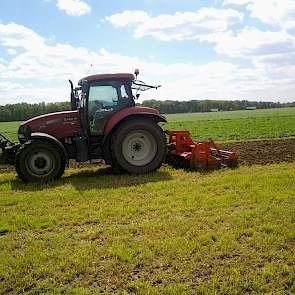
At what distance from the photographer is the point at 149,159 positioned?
10672mm

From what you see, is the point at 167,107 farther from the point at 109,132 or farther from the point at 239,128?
the point at 109,132

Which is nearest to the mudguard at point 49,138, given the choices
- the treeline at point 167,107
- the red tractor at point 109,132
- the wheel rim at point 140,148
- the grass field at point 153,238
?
the red tractor at point 109,132

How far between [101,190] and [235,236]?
3732mm

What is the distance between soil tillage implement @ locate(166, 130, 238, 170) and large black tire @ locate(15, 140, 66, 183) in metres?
3.20

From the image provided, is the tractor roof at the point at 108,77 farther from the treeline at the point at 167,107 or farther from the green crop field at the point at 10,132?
the treeline at the point at 167,107

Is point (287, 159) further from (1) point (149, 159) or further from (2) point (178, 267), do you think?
(2) point (178, 267)

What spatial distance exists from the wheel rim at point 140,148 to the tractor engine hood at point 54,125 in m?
1.33

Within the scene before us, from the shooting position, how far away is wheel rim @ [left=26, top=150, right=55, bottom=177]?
9.80 meters

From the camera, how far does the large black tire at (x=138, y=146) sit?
33.8ft

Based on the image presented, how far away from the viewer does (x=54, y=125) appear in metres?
10.4

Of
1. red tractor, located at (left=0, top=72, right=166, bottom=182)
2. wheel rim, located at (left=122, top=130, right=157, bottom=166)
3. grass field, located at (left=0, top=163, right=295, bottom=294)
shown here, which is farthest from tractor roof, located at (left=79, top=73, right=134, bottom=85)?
grass field, located at (left=0, top=163, right=295, bottom=294)

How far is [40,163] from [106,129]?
1.78 meters

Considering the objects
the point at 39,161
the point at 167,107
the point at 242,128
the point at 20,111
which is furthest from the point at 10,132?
the point at 167,107

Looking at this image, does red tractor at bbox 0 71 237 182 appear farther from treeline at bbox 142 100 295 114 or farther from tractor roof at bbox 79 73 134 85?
treeline at bbox 142 100 295 114
